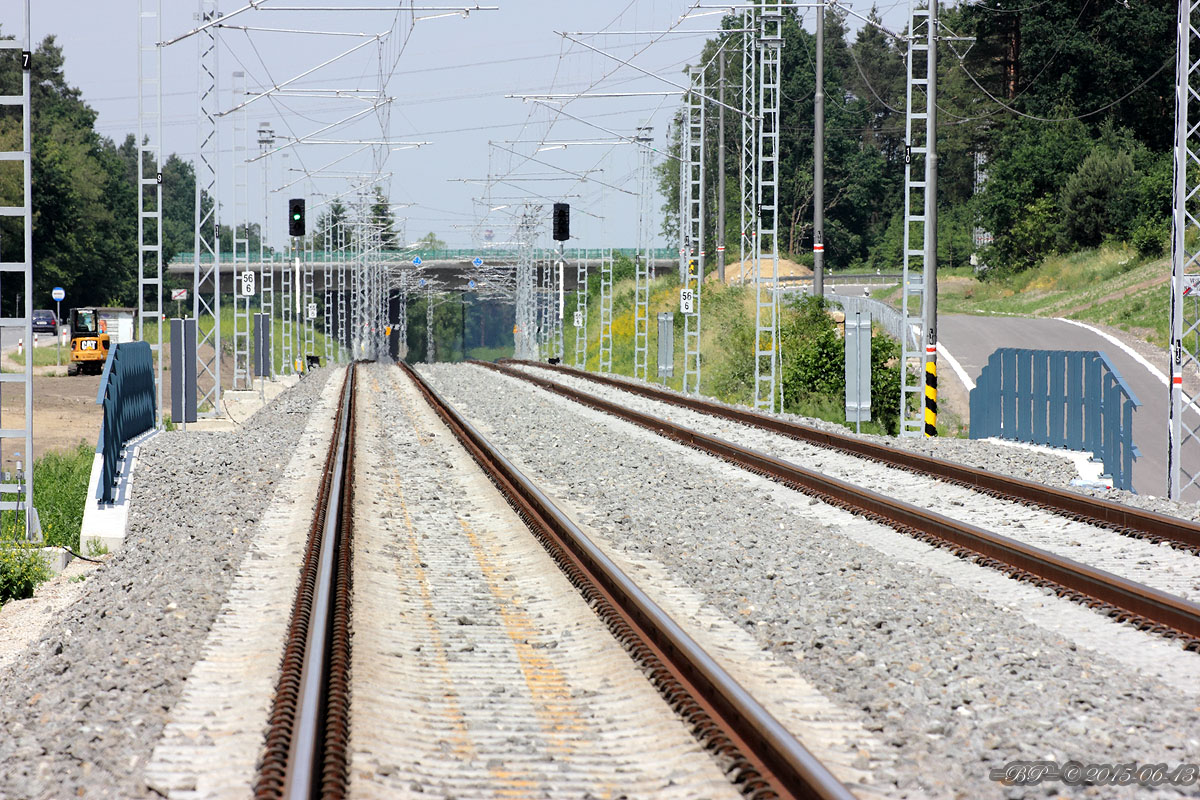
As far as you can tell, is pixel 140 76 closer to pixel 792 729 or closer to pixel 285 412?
pixel 285 412

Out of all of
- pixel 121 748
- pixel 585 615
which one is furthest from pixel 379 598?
pixel 121 748

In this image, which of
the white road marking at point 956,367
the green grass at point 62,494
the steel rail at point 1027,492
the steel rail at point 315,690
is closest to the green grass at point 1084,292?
the white road marking at point 956,367

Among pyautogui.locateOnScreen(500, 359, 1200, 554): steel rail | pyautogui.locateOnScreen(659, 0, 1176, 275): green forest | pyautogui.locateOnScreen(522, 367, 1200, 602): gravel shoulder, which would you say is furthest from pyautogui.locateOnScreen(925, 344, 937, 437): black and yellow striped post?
pyautogui.locateOnScreen(659, 0, 1176, 275): green forest

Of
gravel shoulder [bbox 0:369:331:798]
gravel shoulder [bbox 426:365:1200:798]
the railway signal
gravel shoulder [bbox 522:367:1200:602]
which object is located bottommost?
gravel shoulder [bbox 0:369:331:798]

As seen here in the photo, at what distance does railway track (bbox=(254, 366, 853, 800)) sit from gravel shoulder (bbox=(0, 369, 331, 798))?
664mm

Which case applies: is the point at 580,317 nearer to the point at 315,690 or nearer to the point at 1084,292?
the point at 1084,292

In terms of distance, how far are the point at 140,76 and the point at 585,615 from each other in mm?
19422

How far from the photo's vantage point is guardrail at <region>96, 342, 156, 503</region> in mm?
15922

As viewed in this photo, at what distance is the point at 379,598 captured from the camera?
34.6 feet

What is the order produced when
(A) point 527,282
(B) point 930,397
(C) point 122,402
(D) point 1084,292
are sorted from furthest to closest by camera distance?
(A) point 527,282 < (D) point 1084,292 < (B) point 930,397 < (C) point 122,402

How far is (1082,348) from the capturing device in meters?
39.6

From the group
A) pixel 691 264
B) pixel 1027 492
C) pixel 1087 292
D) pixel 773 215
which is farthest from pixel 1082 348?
pixel 1027 492

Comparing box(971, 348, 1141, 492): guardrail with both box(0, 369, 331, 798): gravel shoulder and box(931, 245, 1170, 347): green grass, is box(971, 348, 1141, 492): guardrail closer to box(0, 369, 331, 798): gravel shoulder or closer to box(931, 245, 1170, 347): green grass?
box(0, 369, 331, 798): gravel shoulder

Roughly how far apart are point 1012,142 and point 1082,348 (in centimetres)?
4189
